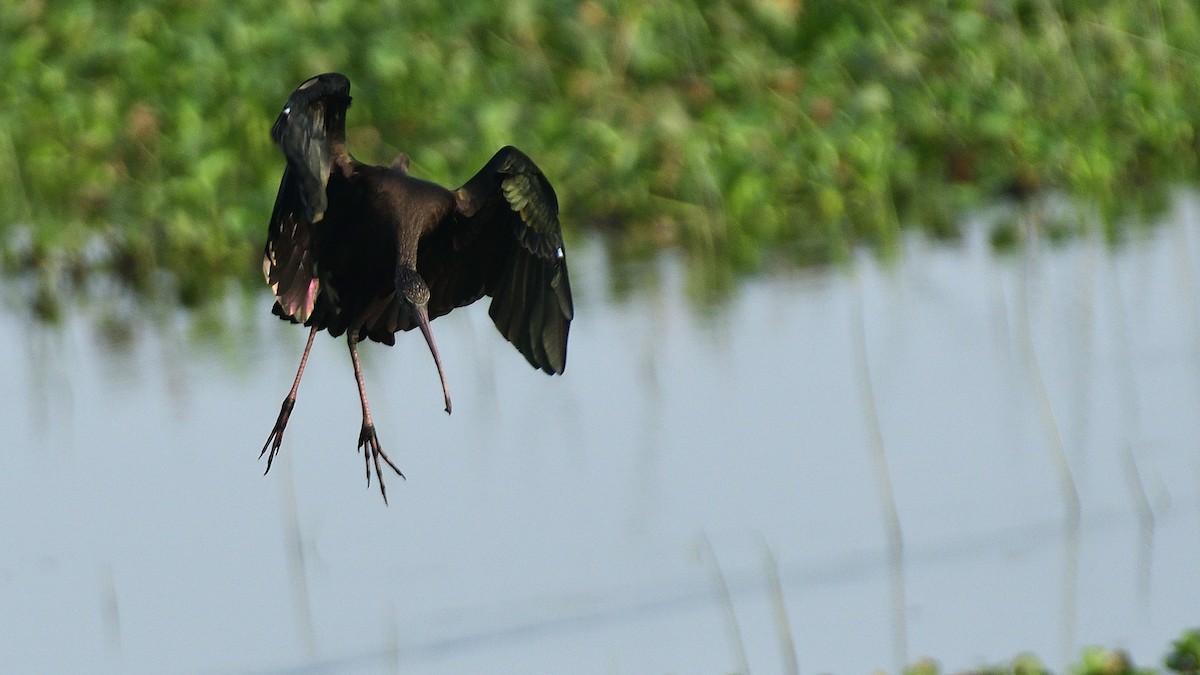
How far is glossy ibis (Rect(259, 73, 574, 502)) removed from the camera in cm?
379

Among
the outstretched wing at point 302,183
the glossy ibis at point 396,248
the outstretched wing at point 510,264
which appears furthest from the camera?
the outstretched wing at point 510,264

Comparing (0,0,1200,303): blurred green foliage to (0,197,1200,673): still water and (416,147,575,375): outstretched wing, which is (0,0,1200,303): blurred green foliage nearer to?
(0,197,1200,673): still water

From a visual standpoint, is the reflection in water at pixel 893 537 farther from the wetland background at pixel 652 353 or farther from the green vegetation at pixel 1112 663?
the green vegetation at pixel 1112 663

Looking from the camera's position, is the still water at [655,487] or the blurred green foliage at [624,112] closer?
the still water at [655,487]

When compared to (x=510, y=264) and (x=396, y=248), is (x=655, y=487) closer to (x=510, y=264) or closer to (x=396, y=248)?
(x=510, y=264)

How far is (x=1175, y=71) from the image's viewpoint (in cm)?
1094

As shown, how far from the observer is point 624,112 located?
1020cm

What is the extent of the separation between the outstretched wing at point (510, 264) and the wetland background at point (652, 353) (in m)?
0.88

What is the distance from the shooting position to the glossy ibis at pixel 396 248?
12.4ft

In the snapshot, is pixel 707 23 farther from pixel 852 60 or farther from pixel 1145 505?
pixel 1145 505

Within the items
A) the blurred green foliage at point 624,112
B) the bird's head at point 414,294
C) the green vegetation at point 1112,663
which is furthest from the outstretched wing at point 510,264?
the blurred green foliage at point 624,112

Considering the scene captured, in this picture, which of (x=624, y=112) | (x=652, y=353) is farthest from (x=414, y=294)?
(x=624, y=112)

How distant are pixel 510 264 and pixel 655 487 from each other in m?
2.58

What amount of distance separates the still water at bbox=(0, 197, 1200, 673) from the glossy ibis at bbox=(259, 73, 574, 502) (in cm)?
96
